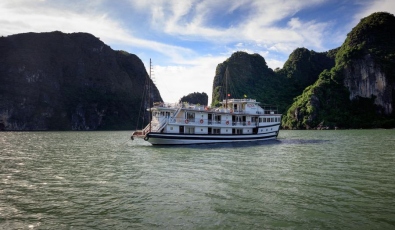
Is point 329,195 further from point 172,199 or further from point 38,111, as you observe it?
point 38,111

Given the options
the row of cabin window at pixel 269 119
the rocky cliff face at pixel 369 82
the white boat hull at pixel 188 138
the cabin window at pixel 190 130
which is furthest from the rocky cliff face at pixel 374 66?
the cabin window at pixel 190 130

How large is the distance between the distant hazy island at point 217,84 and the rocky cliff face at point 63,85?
0.44m

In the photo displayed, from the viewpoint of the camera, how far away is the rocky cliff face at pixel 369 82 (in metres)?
117

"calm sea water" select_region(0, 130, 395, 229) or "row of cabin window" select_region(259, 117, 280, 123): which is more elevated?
"row of cabin window" select_region(259, 117, 280, 123)

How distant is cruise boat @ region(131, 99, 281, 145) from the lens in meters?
33.2

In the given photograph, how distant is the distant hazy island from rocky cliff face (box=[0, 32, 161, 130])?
1.43ft

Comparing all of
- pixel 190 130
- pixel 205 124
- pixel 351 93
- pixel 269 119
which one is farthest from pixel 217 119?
pixel 351 93

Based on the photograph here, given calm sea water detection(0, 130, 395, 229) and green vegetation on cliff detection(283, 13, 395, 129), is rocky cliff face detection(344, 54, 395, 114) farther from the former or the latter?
calm sea water detection(0, 130, 395, 229)

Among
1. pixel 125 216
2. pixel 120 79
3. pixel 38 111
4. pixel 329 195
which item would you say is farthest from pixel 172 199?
pixel 120 79

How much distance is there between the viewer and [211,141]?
117 ft

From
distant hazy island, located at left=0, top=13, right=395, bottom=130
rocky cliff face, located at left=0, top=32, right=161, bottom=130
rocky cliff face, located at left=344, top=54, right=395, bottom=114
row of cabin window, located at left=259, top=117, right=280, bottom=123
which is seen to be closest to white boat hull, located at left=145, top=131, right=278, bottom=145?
row of cabin window, located at left=259, top=117, right=280, bottom=123

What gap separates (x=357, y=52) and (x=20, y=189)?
452 feet

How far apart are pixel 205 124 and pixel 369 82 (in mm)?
113699

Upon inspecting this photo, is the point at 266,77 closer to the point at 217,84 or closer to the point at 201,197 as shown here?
the point at 217,84
